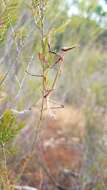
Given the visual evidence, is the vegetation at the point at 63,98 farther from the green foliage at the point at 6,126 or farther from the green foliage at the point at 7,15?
the green foliage at the point at 7,15

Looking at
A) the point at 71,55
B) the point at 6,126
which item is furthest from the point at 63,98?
the point at 6,126

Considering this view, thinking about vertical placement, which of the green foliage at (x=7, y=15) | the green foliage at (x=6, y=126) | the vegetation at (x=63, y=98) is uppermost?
the green foliage at (x=7, y=15)

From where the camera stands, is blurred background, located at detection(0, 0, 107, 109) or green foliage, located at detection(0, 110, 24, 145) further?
blurred background, located at detection(0, 0, 107, 109)

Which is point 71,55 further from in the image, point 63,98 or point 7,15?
point 7,15

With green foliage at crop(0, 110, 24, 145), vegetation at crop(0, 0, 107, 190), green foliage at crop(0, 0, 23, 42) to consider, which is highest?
green foliage at crop(0, 0, 23, 42)

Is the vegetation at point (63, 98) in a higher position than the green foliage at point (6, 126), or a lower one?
lower

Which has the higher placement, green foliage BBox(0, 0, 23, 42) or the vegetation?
green foliage BBox(0, 0, 23, 42)

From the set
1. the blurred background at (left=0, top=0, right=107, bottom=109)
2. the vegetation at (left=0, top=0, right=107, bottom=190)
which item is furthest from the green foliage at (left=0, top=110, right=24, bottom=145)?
the blurred background at (left=0, top=0, right=107, bottom=109)

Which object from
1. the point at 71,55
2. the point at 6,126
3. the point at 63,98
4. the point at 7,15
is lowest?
the point at 63,98

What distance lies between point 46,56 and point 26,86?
2.81 m

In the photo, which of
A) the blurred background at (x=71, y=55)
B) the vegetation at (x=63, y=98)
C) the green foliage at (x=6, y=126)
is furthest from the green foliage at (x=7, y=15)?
the blurred background at (x=71, y=55)

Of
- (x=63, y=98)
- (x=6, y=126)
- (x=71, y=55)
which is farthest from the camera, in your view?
(x=71, y=55)

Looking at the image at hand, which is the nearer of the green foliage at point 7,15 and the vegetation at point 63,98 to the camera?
the green foliage at point 7,15

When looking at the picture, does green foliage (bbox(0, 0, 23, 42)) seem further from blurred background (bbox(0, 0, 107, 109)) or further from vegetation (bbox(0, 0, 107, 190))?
blurred background (bbox(0, 0, 107, 109))
